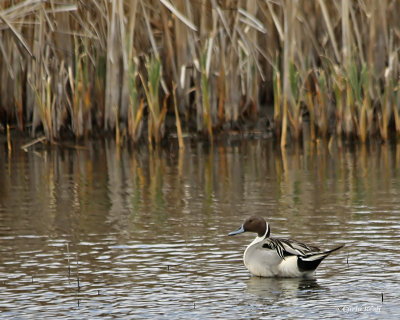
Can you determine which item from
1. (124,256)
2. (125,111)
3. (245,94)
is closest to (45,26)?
(125,111)

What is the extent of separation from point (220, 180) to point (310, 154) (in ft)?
7.21

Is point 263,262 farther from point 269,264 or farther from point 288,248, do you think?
point 288,248

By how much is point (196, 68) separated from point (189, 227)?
5.36 m

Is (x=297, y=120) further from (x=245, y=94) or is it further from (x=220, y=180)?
(x=220, y=180)

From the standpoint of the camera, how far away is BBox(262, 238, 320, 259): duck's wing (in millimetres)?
7281

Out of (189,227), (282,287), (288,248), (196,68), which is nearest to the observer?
(282,287)

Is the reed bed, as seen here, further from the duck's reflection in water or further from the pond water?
the duck's reflection in water

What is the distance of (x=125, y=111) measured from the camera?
49.1 ft

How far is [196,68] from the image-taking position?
1441cm

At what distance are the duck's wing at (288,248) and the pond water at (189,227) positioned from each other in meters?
0.21

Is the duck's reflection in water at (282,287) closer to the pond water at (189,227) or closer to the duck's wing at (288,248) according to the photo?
the pond water at (189,227)

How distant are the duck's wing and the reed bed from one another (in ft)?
20.9

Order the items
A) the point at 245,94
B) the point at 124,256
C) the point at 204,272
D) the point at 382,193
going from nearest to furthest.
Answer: the point at 204,272
the point at 124,256
the point at 382,193
the point at 245,94

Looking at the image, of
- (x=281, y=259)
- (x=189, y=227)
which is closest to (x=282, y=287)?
(x=281, y=259)
